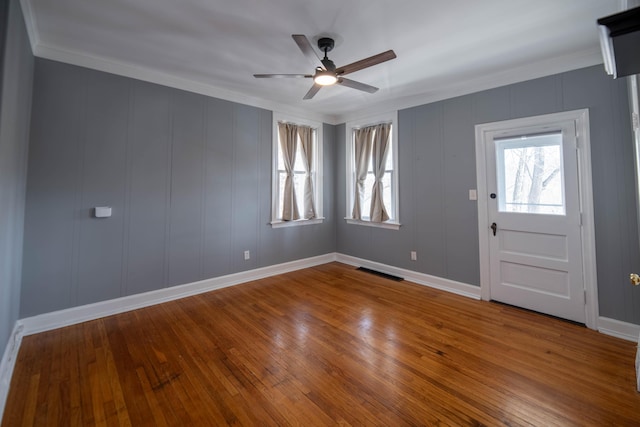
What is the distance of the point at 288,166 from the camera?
4.45m

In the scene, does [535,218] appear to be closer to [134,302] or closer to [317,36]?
[317,36]

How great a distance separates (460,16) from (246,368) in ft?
10.7

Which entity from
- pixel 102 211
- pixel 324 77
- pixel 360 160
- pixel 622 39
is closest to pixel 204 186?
pixel 102 211

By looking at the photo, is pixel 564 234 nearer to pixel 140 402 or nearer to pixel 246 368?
pixel 246 368

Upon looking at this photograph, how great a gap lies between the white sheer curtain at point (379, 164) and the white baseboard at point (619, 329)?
8.53 feet

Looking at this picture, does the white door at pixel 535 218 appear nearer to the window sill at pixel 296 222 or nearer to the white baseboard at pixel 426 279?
the white baseboard at pixel 426 279

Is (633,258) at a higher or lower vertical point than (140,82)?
lower

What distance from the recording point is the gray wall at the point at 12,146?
1703mm

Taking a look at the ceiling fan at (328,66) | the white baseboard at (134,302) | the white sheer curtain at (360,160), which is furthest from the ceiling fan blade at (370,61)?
the white baseboard at (134,302)

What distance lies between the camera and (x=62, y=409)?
66.4 inches

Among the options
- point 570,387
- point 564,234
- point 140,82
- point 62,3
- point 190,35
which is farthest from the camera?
point 140,82

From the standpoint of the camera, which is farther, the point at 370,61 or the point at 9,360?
the point at 370,61

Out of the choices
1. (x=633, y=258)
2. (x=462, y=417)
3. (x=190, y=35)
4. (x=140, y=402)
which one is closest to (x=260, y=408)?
(x=140, y=402)

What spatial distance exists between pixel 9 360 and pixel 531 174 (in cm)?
500
